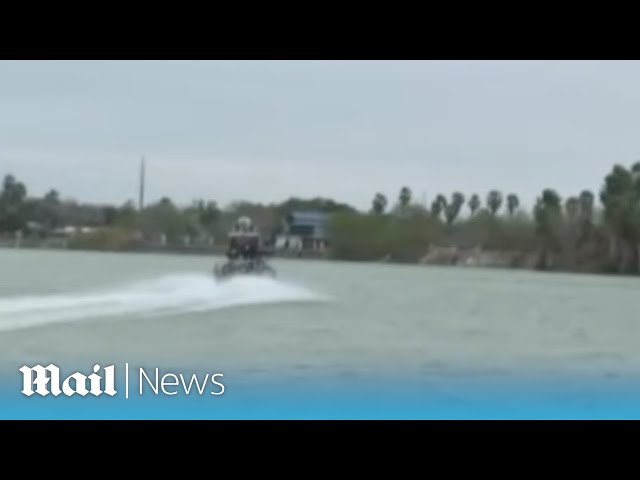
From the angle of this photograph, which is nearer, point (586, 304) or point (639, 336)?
point (639, 336)

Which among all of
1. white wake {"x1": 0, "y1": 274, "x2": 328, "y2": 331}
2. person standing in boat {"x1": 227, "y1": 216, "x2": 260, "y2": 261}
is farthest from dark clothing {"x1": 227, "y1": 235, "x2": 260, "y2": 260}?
white wake {"x1": 0, "y1": 274, "x2": 328, "y2": 331}

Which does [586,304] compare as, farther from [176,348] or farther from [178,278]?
[176,348]

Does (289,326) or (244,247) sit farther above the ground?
(244,247)

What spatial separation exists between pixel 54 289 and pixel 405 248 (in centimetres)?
875

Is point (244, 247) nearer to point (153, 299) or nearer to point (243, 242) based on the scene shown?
point (243, 242)

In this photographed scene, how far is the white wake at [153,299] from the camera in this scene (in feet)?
62.7

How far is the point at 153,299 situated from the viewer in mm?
23953

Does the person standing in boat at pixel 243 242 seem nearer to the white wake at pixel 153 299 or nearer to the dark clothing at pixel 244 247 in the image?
the dark clothing at pixel 244 247

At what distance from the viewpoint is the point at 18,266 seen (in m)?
42.2

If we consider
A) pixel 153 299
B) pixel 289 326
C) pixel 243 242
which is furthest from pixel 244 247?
pixel 289 326

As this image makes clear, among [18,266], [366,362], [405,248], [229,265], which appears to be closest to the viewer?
[366,362]

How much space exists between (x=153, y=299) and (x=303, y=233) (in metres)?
3.29

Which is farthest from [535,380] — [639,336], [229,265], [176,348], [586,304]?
[586,304]

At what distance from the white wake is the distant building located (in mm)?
1988
